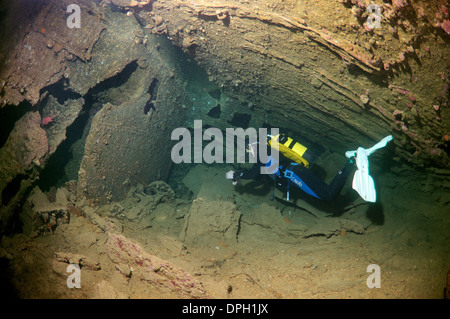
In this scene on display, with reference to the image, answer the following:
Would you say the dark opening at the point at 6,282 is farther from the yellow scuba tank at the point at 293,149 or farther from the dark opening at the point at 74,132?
the yellow scuba tank at the point at 293,149

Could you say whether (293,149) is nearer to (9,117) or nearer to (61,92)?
(61,92)

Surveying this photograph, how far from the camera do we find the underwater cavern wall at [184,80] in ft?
8.48

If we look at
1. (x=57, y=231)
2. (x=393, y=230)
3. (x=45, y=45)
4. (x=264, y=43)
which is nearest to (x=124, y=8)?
(x=45, y=45)

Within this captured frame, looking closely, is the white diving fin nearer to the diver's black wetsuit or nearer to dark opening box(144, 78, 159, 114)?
the diver's black wetsuit

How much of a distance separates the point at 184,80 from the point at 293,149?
289 centimetres

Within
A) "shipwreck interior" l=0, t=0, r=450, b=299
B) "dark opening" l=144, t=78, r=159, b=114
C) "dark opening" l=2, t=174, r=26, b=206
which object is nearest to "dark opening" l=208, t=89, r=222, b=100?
"shipwreck interior" l=0, t=0, r=450, b=299

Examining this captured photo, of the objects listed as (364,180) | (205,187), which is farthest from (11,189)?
(364,180)

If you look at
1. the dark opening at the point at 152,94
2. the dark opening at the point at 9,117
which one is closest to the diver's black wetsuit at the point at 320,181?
the dark opening at the point at 152,94

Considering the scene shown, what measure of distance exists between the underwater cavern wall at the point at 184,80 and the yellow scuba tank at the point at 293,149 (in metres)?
0.76

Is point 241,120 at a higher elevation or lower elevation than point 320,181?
higher

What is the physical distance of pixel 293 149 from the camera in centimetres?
403

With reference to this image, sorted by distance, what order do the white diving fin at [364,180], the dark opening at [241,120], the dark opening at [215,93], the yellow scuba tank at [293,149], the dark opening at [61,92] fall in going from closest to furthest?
the dark opening at [61,92], the white diving fin at [364,180], the yellow scuba tank at [293,149], the dark opening at [215,93], the dark opening at [241,120]

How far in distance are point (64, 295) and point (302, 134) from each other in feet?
15.9

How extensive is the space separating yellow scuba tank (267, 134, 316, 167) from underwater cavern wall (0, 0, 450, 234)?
76cm
